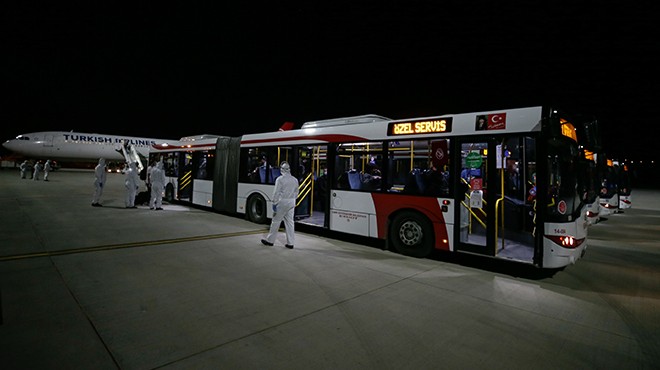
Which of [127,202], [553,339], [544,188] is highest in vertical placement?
[544,188]

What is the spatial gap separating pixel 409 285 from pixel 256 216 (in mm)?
6104

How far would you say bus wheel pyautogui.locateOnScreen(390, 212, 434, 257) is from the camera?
6.19 m

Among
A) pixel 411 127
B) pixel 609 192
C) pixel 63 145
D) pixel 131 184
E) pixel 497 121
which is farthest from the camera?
pixel 63 145

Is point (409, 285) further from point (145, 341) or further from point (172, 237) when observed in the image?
point (172, 237)

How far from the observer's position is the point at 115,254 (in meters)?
5.84

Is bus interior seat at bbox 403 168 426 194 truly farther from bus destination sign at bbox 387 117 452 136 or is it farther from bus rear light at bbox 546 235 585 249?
bus rear light at bbox 546 235 585 249

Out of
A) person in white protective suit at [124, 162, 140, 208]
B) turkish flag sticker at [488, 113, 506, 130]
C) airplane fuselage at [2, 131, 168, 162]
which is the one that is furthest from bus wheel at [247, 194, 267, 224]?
airplane fuselage at [2, 131, 168, 162]

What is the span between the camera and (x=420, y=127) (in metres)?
6.32

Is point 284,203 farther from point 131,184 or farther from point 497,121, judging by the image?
point 131,184

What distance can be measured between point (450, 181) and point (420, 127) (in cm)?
123

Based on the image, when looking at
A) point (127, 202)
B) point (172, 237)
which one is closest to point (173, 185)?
point (127, 202)

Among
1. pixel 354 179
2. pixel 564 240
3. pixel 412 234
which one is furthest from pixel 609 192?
pixel 354 179

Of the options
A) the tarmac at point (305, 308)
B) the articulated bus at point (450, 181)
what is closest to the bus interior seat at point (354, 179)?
the articulated bus at point (450, 181)

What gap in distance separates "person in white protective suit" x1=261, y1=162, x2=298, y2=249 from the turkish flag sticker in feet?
13.0
